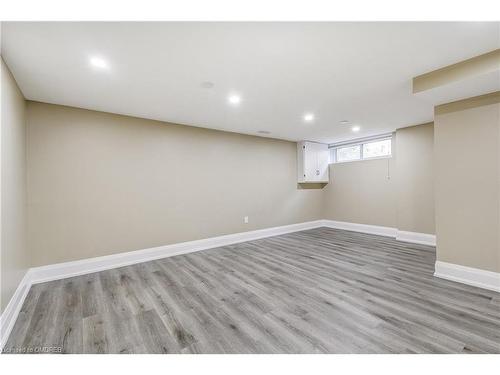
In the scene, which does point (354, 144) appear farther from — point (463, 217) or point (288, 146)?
point (463, 217)

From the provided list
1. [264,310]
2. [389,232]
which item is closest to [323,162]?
[389,232]

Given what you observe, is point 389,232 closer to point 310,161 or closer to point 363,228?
point 363,228

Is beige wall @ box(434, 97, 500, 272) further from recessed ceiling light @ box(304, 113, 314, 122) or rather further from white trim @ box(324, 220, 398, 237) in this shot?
white trim @ box(324, 220, 398, 237)

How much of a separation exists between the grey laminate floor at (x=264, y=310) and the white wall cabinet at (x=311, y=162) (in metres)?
2.88

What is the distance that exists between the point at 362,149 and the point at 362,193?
119 centimetres

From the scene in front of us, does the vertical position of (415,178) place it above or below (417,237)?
above

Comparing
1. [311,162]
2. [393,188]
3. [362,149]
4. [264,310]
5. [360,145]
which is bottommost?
[264,310]

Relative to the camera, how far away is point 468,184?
8.89ft

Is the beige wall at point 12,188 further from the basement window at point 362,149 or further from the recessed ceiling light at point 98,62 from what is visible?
the basement window at point 362,149

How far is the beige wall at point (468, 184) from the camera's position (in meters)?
2.55

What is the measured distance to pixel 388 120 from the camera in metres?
4.19
